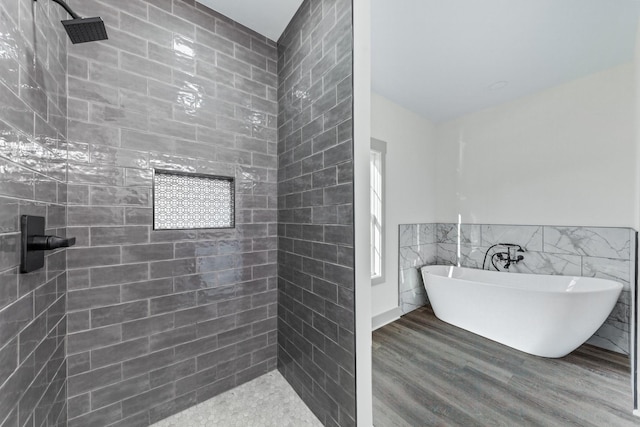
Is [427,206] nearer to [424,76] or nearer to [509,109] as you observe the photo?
[509,109]

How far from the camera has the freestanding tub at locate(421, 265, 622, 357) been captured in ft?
6.35

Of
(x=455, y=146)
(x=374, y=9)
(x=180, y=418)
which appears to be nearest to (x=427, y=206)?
(x=455, y=146)

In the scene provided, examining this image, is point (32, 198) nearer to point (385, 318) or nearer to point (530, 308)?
point (385, 318)

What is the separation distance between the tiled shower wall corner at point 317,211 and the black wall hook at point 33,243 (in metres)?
1.15

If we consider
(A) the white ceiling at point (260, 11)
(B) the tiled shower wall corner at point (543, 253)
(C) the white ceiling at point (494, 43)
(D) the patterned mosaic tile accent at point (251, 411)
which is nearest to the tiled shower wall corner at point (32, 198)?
(D) the patterned mosaic tile accent at point (251, 411)

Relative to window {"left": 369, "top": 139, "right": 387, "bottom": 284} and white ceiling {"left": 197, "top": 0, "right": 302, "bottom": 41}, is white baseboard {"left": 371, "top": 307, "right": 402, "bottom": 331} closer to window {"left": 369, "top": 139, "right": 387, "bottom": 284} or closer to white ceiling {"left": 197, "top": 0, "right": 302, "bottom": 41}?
window {"left": 369, "top": 139, "right": 387, "bottom": 284}

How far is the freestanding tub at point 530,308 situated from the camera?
1936 mm

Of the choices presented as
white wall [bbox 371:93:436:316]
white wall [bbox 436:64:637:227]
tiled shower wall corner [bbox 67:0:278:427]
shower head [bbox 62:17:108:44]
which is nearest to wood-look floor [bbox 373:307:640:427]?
white wall [bbox 371:93:436:316]

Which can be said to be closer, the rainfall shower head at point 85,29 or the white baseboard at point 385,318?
the rainfall shower head at point 85,29

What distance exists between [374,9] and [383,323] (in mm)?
3081

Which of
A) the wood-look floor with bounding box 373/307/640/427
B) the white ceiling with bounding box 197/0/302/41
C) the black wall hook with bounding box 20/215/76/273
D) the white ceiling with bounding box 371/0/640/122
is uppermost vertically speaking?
the white ceiling with bounding box 197/0/302/41

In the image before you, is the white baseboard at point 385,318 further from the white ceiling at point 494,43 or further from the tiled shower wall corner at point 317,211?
the white ceiling at point 494,43

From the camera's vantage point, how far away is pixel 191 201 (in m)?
1.68

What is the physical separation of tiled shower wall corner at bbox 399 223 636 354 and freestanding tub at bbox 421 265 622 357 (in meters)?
0.12
